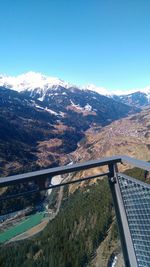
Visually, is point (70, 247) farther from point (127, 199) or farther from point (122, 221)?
point (127, 199)

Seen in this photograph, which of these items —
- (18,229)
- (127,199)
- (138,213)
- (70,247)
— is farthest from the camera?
(18,229)

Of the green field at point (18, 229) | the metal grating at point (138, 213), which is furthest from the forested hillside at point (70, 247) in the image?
the green field at point (18, 229)

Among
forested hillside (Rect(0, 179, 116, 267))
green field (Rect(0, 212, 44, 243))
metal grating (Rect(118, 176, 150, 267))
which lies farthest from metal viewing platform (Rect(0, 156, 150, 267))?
green field (Rect(0, 212, 44, 243))

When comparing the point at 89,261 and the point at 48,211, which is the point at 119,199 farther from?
the point at 48,211

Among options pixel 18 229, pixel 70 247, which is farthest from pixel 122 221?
pixel 18 229

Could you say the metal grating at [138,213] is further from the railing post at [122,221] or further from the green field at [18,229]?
the green field at [18,229]

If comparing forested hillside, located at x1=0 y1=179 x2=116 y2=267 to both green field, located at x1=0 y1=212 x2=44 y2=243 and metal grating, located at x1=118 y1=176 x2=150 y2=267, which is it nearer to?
metal grating, located at x1=118 y1=176 x2=150 y2=267

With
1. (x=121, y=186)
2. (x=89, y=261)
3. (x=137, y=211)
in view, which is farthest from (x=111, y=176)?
(x=89, y=261)
